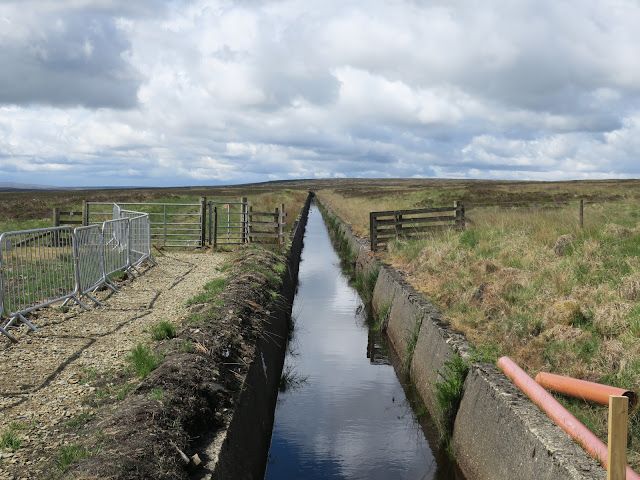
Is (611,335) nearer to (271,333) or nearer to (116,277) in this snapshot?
(271,333)

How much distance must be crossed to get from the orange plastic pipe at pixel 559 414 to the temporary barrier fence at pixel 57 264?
6.11 metres

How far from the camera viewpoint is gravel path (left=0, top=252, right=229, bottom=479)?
15.6 ft

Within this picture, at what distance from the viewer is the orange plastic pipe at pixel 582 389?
16.8 ft

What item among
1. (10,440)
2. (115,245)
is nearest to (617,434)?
(10,440)

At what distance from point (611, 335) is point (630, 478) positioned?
3.34 metres

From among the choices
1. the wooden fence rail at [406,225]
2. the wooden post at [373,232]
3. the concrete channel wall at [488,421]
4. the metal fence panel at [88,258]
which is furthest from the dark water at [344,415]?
the wooden fence rail at [406,225]

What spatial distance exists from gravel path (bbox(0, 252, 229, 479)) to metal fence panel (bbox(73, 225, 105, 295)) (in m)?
0.39

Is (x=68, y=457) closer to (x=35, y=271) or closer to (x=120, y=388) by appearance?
(x=120, y=388)

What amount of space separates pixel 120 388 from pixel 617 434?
460cm

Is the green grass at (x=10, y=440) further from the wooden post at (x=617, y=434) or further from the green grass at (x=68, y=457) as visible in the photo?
the wooden post at (x=617, y=434)

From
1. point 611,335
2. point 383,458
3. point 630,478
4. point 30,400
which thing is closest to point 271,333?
point 383,458

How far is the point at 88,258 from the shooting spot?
35.7 ft

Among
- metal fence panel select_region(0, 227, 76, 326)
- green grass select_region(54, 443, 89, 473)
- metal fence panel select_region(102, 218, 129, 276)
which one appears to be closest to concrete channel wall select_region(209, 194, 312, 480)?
green grass select_region(54, 443, 89, 473)

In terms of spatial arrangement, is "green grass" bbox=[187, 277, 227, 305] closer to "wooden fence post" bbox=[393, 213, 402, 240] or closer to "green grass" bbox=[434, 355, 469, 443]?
"green grass" bbox=[434, 355, 469, 443]
